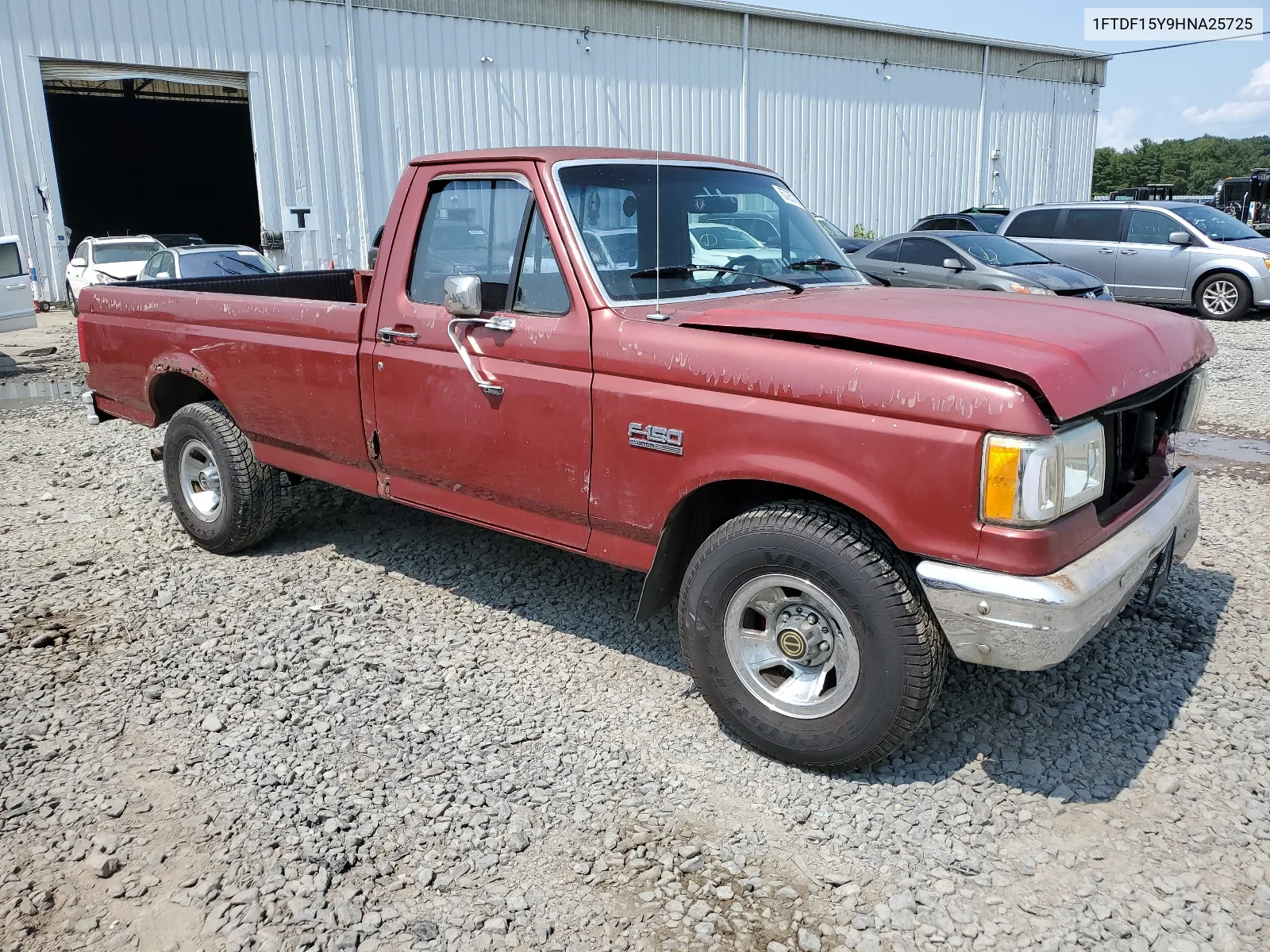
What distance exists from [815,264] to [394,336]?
6.20ft

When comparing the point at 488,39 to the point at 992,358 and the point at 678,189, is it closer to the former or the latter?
the point at 678,189

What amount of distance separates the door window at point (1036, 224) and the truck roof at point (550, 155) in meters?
13.3

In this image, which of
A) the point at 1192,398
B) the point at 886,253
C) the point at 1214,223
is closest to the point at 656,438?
the point at 1192,398

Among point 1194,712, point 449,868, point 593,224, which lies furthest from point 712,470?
point 1194,712

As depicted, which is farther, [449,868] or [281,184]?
[281,184]

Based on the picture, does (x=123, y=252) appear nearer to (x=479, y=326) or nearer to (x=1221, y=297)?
(x=479, y=326)

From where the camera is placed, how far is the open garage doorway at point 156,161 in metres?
33.3

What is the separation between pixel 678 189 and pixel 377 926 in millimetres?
3057

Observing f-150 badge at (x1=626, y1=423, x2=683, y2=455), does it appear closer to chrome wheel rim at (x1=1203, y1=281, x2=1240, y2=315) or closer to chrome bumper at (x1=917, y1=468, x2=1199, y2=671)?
chrome bumper at (x1=917, y1=468, x2=1199, y2=671)

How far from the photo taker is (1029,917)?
279 cm

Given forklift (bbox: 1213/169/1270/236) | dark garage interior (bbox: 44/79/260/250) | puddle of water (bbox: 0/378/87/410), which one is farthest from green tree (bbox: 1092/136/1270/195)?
puddle of water (bbox: 0/378/87/410)

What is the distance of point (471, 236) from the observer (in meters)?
4.31

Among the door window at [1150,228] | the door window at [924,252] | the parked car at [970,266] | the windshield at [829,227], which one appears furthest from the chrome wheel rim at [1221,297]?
the windshield at [829,227]

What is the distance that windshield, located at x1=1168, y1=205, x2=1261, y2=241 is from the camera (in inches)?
607
